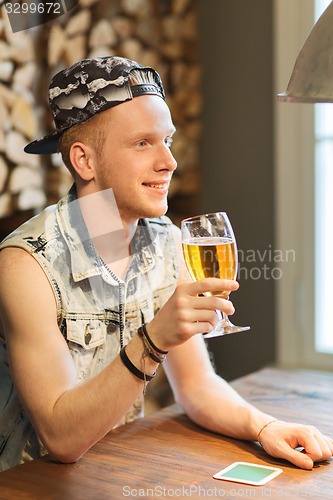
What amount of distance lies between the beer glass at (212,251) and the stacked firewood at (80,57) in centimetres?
124

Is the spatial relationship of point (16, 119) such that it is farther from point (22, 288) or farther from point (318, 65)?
point (318, 65)

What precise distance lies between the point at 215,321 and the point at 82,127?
593 mm

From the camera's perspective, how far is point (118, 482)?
130 centimetres

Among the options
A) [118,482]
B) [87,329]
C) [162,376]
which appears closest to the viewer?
[118,482]

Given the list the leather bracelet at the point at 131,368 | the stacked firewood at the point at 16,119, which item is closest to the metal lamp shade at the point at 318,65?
the leather bracelet at the point at 131,368

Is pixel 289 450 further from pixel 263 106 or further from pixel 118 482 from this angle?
pixel 263 106

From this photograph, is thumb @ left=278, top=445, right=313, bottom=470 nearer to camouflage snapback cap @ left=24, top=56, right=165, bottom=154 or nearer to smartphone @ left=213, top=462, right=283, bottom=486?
smartphone @ left=213, top=462, right=283, bottom=486

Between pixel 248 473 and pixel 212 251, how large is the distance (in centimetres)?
40

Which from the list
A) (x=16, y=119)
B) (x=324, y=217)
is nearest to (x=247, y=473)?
(x=16, y=119)

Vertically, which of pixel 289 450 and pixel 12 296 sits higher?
pixel 12 296

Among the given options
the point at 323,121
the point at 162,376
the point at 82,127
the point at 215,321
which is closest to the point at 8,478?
the point at 215,321

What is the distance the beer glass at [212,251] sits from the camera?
4.40ft

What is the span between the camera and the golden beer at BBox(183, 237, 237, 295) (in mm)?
1340

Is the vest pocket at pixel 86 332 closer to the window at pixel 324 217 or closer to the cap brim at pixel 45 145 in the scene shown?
the cap brim at pixel 45 145
